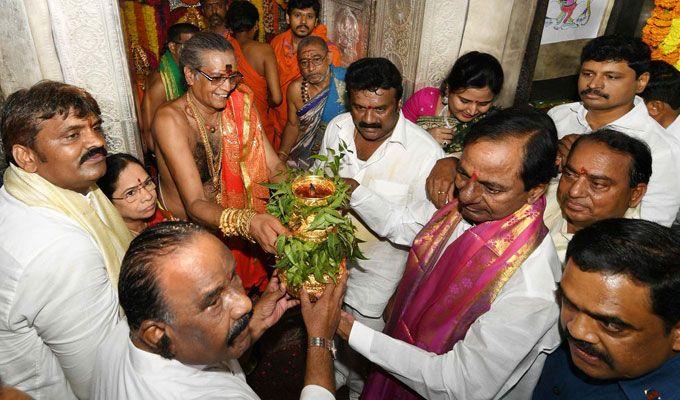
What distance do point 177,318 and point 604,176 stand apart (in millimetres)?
2427

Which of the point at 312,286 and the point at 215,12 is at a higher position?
the point at 215,12

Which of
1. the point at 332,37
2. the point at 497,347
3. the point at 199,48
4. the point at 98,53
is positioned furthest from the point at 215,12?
the point at 497,347

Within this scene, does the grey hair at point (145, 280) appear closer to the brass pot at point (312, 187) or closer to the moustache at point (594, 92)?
the brass pot at point (312, 187)

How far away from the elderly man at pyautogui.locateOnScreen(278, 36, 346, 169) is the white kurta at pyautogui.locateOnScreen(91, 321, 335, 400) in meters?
3.46

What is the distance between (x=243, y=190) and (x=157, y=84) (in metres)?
2.31

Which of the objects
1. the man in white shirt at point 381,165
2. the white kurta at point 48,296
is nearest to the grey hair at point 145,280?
the white kurta at point 48,296

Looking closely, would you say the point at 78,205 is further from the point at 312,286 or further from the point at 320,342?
the point at 320,342

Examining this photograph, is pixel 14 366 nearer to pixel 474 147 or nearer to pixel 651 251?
pixel 474 147

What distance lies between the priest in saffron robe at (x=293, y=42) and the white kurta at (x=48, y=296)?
4224 millimetres

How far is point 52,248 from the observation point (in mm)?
1992

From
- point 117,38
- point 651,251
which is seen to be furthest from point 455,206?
point 117,38

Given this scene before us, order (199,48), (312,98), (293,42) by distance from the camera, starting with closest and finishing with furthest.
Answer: (199,48) < (312,98) < (293,42)

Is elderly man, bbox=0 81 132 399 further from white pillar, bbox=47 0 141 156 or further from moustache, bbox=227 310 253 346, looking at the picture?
white pillar, bbox=47 0 141 156

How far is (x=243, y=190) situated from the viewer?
12.4 ft
